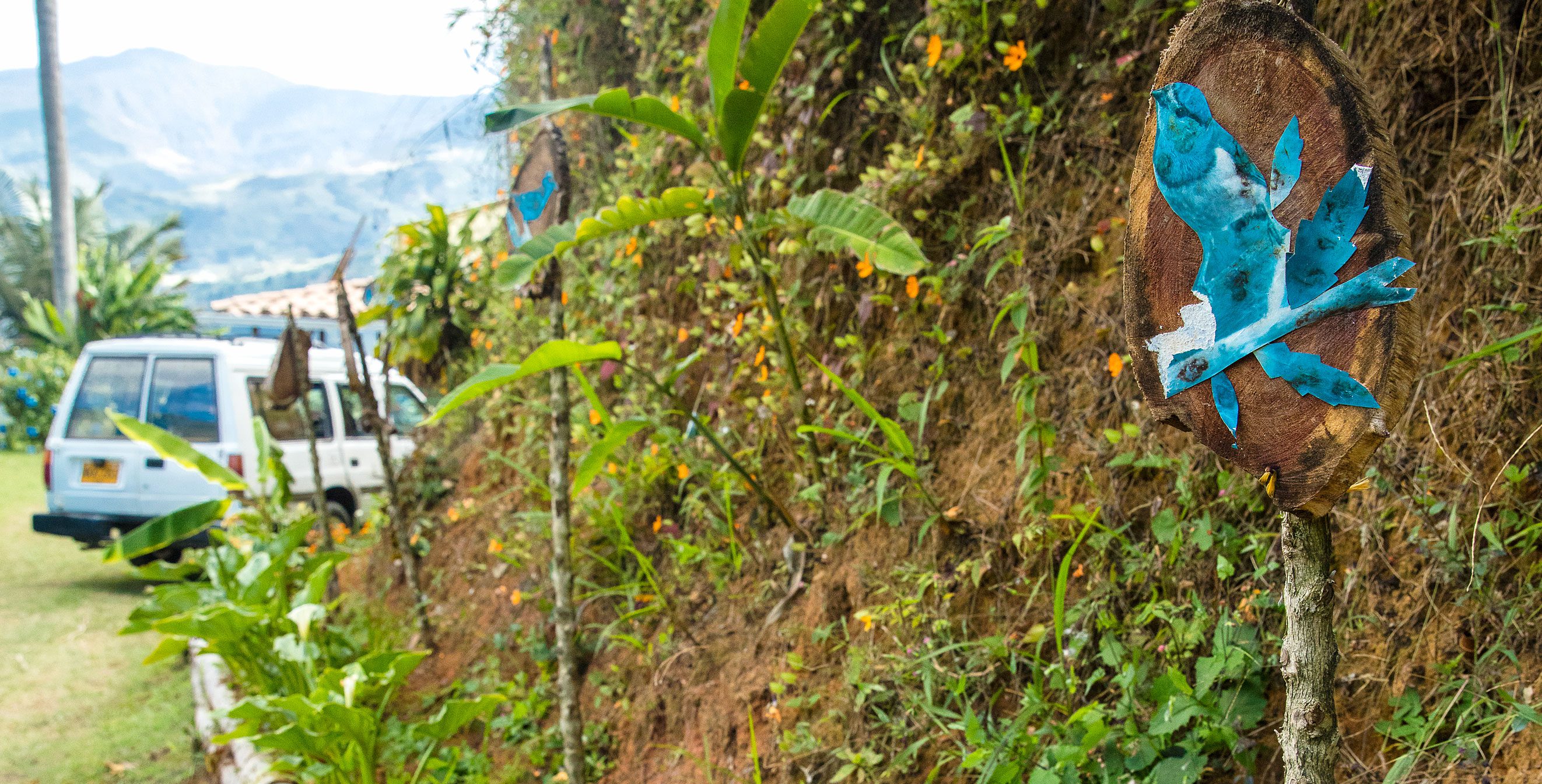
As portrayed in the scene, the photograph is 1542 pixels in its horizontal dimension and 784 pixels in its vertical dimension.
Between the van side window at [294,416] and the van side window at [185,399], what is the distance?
0.83 feet

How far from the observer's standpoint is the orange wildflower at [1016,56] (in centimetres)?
240

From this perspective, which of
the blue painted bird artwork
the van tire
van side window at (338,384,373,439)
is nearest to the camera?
the blue painted bird artwork

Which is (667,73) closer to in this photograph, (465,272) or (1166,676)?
(465,272)

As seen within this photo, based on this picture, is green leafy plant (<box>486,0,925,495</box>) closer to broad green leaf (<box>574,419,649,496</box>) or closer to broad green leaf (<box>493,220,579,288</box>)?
broad green leaf (<box>493,220,579,288</box>)

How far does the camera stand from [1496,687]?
4.20ft

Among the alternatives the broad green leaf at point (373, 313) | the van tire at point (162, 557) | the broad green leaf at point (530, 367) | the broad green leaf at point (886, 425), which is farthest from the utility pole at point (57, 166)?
the broad green leaf at point (886, 425)

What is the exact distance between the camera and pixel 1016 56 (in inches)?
95.2

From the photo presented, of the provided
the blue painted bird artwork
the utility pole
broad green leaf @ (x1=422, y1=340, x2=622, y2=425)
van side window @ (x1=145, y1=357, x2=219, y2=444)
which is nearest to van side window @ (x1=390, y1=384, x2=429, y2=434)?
van side window @ (x1=145, y1=357, x2=219, y2=444)

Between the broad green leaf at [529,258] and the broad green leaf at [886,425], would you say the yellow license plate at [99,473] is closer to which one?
the broad green leaf at [529,258]

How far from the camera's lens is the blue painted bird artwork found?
2.70 m

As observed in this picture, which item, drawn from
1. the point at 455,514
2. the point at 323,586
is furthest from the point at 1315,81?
the point at 455,514

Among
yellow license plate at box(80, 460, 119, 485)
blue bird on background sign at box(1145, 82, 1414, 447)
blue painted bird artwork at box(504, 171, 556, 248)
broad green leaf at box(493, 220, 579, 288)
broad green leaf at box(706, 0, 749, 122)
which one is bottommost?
yellow license plate at box(80, 460, 119, 485)

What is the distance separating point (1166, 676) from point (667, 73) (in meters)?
3.81

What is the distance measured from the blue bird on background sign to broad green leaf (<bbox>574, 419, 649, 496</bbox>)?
1503 millimetres
